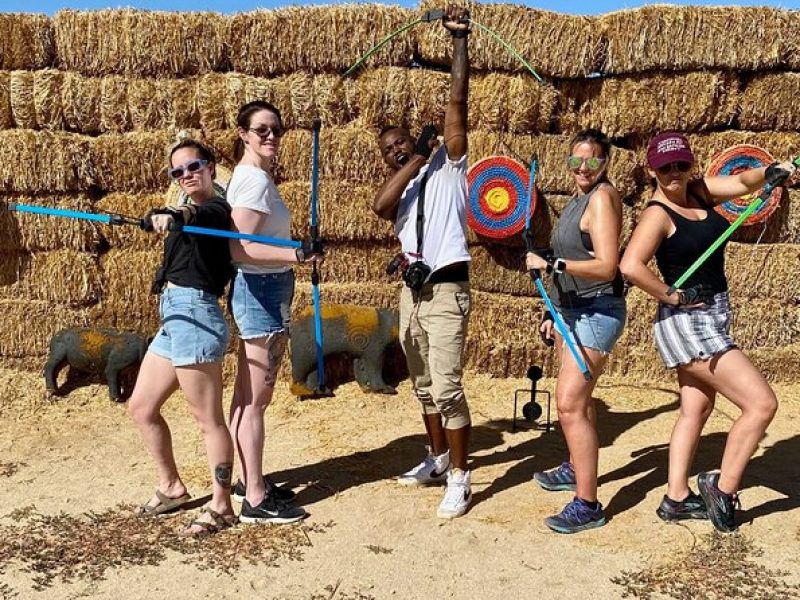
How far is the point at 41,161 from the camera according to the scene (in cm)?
704

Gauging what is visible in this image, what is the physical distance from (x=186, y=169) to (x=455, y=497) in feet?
7.55

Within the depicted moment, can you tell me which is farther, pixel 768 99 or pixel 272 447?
pixel 768 99

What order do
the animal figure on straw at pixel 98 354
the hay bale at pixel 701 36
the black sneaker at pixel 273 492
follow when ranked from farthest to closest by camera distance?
the hay bale at pixel 701 36, the animal figure on straw at pixel 98 354, the black sneaker at pixel 273 492

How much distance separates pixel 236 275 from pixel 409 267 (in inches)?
37.0

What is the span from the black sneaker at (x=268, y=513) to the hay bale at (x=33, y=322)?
3648mm

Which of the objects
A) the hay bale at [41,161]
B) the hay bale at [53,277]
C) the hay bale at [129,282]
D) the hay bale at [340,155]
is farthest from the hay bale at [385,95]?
the hay bale at [53,277]

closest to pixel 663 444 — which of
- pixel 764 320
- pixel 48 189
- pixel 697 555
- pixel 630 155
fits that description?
pixel 697 555

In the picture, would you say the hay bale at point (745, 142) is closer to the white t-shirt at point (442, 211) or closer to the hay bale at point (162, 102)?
the white t-shirt at point (442, 211)

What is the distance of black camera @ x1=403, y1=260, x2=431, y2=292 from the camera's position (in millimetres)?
4320

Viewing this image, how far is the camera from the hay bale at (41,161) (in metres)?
6.99

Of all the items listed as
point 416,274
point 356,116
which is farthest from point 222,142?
point 416,274

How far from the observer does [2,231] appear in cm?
718

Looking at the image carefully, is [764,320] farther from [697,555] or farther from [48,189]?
[48,189]

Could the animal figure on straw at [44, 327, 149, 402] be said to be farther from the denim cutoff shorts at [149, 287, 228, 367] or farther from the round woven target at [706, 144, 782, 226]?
the round woven target at [706, 144, 782, 226]
